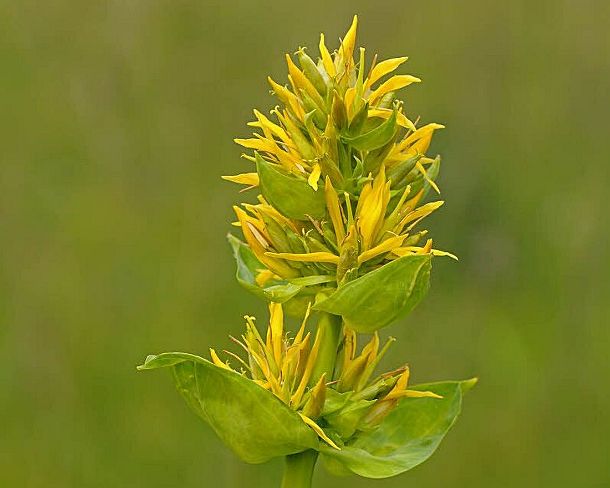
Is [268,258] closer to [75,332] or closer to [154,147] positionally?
[75,332]

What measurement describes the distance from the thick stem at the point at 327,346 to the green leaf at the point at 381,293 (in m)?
0.06

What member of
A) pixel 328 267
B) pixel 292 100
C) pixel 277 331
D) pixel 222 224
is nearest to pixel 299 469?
pixel 277 331

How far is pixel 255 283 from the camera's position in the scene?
172 centimetres

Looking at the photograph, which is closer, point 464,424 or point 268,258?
point 268,258

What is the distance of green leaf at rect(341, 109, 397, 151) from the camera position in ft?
Answer: 4.58

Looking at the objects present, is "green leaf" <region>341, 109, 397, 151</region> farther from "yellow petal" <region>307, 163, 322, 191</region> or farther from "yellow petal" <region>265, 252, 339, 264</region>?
"yellow petal" <region>265, 252, 339, 264</region>

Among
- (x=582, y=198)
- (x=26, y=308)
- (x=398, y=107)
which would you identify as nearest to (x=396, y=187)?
(x=398, y=107)

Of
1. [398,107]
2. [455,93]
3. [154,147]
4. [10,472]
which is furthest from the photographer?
[455,93]

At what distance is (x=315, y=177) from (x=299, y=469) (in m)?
0.48

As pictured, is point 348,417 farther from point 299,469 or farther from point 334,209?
point 334,209

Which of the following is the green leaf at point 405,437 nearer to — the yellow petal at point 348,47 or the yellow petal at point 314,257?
the yellow petal at point 314,257

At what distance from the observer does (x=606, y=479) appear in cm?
290

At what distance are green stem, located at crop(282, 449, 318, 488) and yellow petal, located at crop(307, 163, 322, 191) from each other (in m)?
0.44

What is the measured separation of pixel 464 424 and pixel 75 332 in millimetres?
1332
